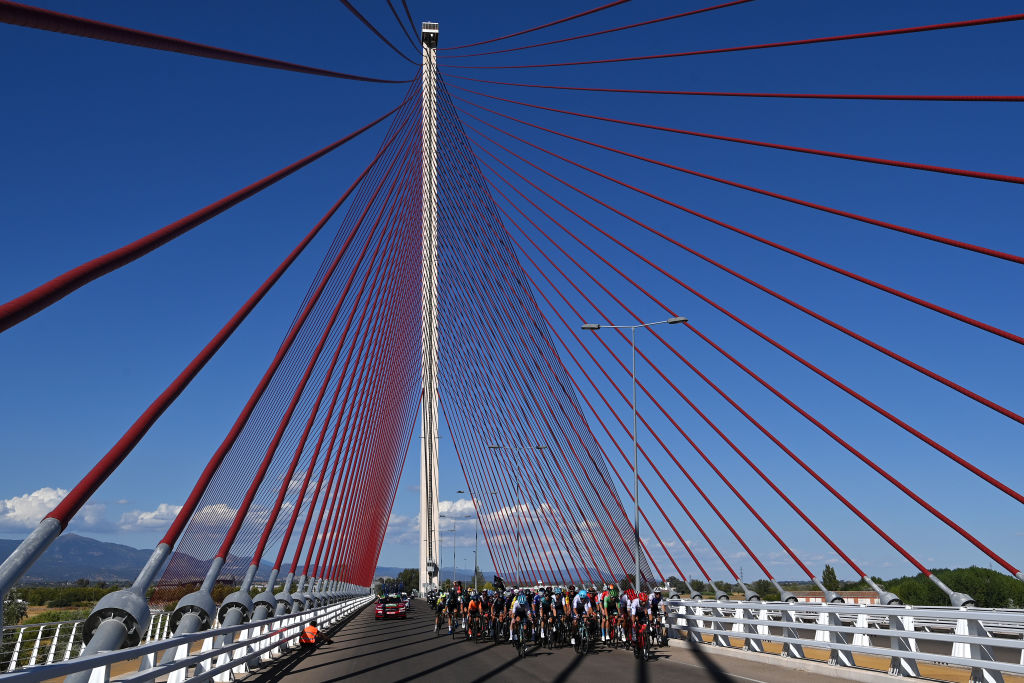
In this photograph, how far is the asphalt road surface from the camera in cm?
1520

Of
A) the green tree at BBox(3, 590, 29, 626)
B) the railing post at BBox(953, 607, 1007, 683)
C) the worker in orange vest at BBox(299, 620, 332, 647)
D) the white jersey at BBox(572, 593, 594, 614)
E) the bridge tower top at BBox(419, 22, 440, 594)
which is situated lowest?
the railing post at BBox(953, 607, 1007, 683)

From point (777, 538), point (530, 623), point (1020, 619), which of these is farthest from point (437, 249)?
point (1020, 619)

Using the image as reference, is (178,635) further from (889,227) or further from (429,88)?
(429,88)

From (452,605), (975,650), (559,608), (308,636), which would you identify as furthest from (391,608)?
(975,650)

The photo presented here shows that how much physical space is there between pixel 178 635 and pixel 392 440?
4740cm

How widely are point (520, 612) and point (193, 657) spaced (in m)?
13.7

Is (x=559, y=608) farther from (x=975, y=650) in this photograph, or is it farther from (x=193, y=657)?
(x=193, y=657)

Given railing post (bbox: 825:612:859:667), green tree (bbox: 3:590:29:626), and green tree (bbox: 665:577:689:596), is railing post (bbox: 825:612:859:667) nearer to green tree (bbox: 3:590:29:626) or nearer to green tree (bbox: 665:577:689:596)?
green tree (bbox: 665:577:689:596)

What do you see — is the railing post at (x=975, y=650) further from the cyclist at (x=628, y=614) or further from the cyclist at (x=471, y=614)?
the cyclist at (x=471, y=614)

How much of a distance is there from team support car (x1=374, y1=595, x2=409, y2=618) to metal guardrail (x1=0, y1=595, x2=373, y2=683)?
16601mm

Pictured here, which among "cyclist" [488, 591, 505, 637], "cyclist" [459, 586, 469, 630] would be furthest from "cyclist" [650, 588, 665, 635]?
"cyclist" [459, 586, 469, 630]

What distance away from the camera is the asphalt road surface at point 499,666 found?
49.9 feet

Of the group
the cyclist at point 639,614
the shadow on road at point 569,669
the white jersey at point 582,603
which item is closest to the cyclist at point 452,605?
the white jersey at point 582,603

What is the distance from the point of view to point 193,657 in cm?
1167
